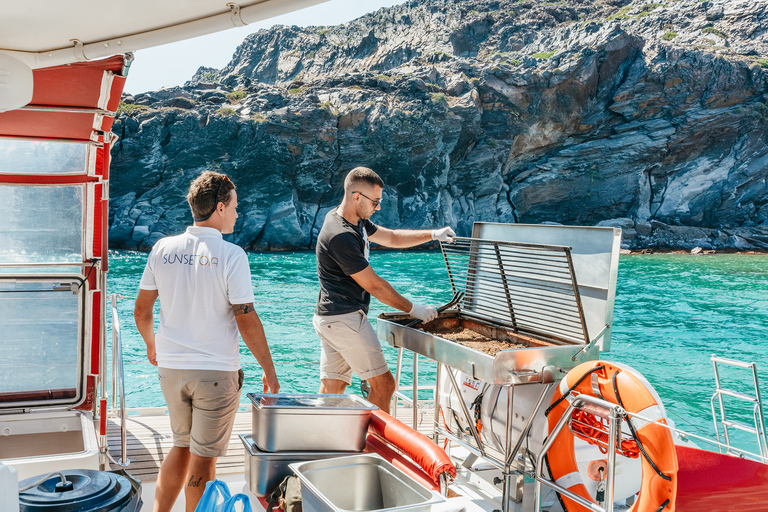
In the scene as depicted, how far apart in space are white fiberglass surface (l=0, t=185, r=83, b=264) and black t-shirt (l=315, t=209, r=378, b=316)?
1829mm

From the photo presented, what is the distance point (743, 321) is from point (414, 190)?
81.1ft

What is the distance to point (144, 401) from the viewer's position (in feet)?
39.4

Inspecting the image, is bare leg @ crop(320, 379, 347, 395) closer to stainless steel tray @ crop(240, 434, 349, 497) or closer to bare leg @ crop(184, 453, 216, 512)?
bare leg @ crop(184, 453, 216, 512)

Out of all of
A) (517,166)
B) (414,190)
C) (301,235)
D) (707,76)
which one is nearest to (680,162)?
(707,76)

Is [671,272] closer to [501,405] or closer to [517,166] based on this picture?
[517,166]

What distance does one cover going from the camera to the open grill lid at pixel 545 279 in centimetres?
288

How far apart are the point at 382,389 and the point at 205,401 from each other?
116 centimetres

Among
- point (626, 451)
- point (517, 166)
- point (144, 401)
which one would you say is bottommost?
point (144, 401)

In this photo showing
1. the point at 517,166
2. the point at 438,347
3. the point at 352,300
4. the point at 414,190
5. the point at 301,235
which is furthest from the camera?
the point at 517,166

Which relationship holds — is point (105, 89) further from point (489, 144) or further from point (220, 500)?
point (489, 144)

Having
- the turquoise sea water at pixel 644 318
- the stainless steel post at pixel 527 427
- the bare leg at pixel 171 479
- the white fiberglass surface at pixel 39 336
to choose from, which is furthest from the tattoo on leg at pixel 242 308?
the turquoise sea water at pixel 644 318

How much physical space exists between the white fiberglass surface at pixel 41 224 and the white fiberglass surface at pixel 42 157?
0.13 m

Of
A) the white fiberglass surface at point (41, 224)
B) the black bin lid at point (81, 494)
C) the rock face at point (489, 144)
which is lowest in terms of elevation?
the black bin lid at point (81, 494)

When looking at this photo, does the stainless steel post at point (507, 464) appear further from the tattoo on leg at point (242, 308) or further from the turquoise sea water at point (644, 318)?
the turquoise sea water at point (644, 318)
